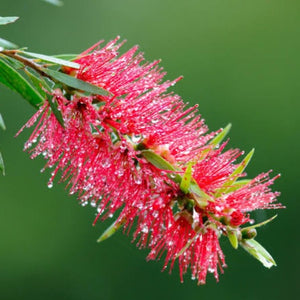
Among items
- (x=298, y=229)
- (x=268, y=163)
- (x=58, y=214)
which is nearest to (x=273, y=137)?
(x=268, y=163)

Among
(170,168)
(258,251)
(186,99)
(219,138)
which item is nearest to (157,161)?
(170,168)

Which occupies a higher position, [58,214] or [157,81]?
[157,81]

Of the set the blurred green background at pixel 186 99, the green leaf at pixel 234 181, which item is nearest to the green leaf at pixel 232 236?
the green leaf at pixel 234 181

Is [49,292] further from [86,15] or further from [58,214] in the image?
[86,15]

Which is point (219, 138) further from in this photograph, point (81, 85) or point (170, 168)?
point (81, 85)

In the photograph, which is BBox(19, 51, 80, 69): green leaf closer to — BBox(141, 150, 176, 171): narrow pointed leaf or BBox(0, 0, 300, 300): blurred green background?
BBox(141, 150, 176, 171): narrow pointed leaf

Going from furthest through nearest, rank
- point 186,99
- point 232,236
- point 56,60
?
point 186,99, point 232,236, point 56,60
